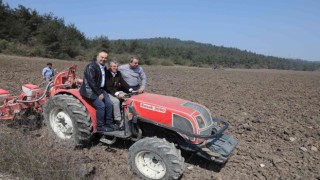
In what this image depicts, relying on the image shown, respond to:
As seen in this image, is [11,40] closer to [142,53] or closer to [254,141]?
[142,53]

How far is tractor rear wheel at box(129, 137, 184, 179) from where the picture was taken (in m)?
4.69

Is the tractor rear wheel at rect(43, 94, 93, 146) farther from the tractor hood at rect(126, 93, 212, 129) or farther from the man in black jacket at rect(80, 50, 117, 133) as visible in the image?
the tractor hood at rect(126, 93, 212, 129)

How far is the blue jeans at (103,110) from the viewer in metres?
5.60

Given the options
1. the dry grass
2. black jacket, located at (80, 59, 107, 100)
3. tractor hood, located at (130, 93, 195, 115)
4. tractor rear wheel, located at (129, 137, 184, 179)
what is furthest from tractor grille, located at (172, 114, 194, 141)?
the dry grass

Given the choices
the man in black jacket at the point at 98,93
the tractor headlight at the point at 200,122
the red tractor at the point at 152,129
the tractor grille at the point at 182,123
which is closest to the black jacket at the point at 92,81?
the man in black jacket at the point at 98,93

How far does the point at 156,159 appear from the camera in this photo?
4977mm

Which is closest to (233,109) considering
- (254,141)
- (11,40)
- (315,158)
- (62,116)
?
(254,141)

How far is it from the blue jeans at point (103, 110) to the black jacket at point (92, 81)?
124mm

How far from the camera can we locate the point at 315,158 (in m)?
6.27

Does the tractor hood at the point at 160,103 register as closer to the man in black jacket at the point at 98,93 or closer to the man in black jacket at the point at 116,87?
the man in black jacket at the point at 116,87

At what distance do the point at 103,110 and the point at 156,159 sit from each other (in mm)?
1313

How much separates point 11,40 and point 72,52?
23.1ft

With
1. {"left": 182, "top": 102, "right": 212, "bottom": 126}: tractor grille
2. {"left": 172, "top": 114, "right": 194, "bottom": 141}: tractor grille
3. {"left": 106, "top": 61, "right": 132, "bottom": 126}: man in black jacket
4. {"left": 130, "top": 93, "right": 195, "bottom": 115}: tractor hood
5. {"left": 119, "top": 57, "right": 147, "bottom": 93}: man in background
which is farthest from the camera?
{"left": 119, "top": 57, "right": 147, "bottom": 93}: man in background

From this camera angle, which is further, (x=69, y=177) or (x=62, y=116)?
(x=62, y=116)
